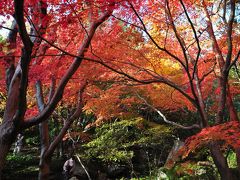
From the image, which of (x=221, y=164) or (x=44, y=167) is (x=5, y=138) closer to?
(x=44, y=167)

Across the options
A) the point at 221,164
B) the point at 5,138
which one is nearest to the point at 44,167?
the point at 5,138

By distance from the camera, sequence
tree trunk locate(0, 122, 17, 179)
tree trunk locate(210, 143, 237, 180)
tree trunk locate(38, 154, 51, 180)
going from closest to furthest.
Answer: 1. tree trunk locate(0, 122, 17, 179)
2. tree trunk locate(210, 143, 237, 180)
3. tree trunk locate(38, 154, 51, 180)

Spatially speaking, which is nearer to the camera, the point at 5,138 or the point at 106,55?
the point at 5,138

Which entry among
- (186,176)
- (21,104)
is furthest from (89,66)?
(186,176)

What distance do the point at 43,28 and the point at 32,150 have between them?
13.2 m

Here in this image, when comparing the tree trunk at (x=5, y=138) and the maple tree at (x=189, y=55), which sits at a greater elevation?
the maple tree at (x=189, y=55)

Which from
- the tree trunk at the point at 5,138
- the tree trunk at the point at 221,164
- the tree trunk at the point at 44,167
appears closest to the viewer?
the tree trunk at the point at 5,138

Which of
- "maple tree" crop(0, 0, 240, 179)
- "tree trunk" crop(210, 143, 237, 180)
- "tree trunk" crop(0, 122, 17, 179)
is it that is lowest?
"tree trunk" crop(210, 143, 237, 180)

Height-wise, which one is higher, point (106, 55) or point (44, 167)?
point (106, 55)

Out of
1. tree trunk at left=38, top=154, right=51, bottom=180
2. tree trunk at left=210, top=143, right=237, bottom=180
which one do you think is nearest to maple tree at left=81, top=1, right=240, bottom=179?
tree trunk at left=210, top=143, right=237, bottom=180

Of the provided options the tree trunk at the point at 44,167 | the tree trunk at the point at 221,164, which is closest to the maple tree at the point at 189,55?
the tree trunk at the point at 221,164

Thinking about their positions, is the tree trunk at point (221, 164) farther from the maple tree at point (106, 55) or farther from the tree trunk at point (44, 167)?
the tree trunk at point (44, 167)

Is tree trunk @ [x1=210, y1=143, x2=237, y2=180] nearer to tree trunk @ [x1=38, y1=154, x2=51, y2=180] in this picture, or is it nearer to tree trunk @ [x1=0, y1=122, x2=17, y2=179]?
tree trunk @ [x1=38, y1=154, x2=51, y2=180]

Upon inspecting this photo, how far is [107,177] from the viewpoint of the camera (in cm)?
1274
